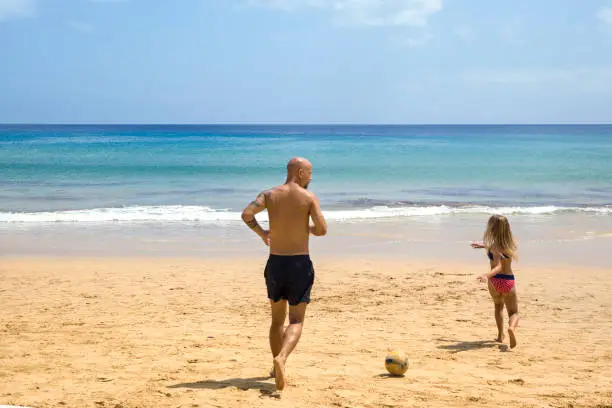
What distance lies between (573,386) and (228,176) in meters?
30.8

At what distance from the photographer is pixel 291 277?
17.6ft

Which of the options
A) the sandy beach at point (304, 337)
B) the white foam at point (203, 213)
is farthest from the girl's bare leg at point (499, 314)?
the white foam at point (203, 213)

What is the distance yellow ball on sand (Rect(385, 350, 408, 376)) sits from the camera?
576 cm

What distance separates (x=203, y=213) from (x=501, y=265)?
1338 cm

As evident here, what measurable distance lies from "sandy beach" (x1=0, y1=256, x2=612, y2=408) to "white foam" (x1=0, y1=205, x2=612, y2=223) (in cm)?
632

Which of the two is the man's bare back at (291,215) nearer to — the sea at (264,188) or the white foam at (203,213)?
the sea at (264,188)

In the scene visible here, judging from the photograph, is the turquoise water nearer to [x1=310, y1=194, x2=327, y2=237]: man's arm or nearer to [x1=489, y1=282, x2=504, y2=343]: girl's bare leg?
[x1=489, y1=282, x2=504, y2=343]: girl's bare leg

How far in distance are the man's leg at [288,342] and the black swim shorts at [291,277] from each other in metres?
0.07

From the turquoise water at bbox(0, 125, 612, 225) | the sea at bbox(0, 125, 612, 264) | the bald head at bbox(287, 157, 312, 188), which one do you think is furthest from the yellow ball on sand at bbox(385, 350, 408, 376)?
the turquoise water at bbox(0, 125, 612, 225)

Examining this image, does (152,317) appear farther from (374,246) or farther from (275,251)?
(374,246)

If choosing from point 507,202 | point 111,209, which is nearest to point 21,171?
point 111,209

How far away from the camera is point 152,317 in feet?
26.7

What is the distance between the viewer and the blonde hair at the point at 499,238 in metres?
6.78

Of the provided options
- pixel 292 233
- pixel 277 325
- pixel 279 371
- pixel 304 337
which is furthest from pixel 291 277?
pixel 304 337
